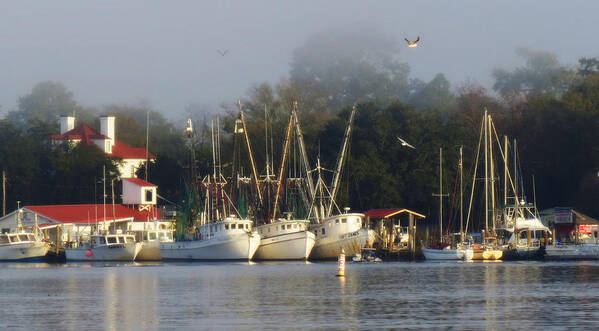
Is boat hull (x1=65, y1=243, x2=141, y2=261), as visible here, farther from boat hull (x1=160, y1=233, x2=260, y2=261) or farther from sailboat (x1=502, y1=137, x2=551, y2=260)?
sailboat (x1=502, y1=137, x2=551, y2=260)

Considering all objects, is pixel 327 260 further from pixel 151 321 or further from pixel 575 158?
pixel 151 321

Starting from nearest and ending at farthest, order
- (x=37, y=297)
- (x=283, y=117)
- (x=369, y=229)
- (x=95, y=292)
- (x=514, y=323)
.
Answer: (x=514, y=323) → (x=37, y=297) → (x=95, y=292) → (x=369, y=229) → (x=283, y=117)

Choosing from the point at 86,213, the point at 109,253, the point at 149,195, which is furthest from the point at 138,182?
the point at 109,253

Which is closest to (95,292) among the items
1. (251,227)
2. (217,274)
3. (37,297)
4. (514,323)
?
(37,297)

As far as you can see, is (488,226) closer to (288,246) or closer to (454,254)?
(454,254)

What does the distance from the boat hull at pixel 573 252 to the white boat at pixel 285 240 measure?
65.3 ft

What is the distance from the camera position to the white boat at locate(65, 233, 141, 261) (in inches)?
4434

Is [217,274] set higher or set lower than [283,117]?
lower

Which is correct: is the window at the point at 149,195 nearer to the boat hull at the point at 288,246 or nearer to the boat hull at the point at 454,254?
the boat hull at the point at 288,246

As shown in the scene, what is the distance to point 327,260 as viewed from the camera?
108438 millimetres

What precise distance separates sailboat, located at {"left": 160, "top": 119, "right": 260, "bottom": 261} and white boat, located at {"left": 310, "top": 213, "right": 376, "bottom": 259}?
235 inches

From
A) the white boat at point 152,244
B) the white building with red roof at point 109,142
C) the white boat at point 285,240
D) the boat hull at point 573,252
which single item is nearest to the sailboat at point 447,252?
the boat hull at point 573,252

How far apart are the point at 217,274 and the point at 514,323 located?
40.2m

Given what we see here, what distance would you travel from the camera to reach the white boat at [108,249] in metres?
113
